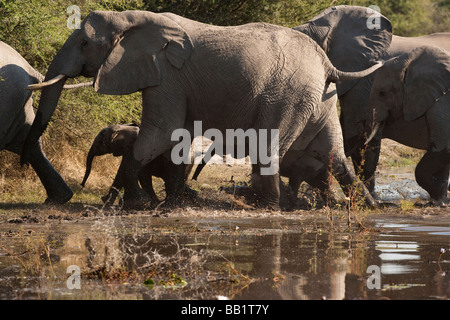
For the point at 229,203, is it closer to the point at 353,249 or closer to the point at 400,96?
the point at 400,96

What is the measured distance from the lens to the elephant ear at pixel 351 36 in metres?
12.0

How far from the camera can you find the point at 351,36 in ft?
39.9

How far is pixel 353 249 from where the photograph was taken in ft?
22.8

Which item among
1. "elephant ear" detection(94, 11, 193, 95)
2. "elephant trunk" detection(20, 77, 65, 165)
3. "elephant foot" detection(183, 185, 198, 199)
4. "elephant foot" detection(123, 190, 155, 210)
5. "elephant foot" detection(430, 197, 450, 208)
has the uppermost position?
"elephant ear" detection(94, 11, 193, 95)

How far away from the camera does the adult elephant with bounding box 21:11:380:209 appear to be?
9656 millimetres

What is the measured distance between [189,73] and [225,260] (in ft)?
12.5

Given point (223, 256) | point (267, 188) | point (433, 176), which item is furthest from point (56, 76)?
point (433, 176)

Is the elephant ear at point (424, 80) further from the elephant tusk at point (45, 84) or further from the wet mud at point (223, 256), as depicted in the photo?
the elephant tusk at point (45, 84)

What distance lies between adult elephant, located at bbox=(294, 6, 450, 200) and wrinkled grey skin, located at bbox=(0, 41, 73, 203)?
374 cm

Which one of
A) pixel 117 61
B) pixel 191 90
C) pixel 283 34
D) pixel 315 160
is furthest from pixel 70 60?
pixel 315 160

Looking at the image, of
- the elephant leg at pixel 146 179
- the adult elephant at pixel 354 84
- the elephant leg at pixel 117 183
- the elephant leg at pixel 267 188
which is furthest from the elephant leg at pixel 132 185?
the adult elephant at pixel 354 84

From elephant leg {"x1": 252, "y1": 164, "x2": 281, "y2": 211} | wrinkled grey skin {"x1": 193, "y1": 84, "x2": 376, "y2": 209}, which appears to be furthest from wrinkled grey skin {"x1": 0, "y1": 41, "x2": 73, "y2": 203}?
elephant leg {"x1": 252, "y1": 164, "x2": 281, "y2": 211}

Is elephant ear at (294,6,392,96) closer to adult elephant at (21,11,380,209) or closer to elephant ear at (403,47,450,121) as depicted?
elephant ear at (403,47,450,121)

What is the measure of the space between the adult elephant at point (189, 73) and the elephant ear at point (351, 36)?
214 cm
